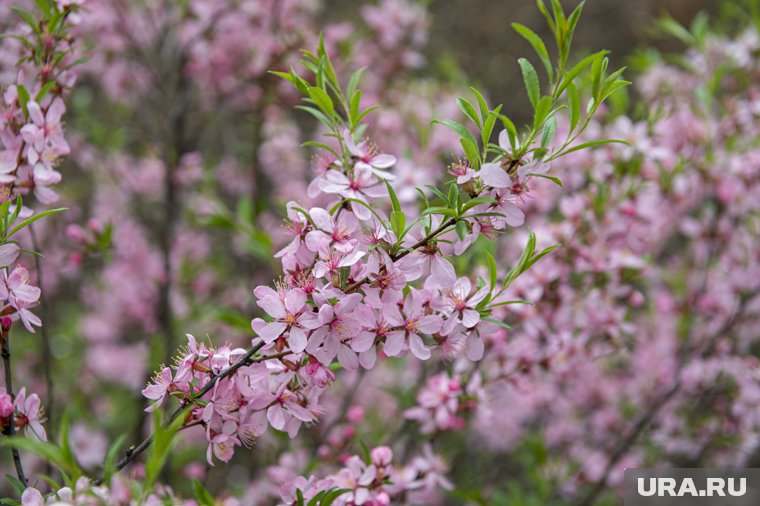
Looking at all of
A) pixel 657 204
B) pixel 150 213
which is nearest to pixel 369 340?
pixel 657 204

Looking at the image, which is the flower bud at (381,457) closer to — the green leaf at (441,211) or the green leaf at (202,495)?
the green leaf at (202,495)

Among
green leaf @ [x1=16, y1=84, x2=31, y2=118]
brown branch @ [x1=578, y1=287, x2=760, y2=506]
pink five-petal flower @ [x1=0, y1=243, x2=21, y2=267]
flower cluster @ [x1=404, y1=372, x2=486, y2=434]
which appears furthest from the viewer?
brown branch @ [x1=578, y1=287, x2=760, y2=506]

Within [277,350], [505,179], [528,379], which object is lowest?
[528,379]

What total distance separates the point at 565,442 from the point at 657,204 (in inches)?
47.7

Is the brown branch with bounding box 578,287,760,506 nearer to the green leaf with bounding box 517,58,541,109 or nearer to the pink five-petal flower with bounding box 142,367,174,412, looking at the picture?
the green leaf with bounding box 517,58,541,109

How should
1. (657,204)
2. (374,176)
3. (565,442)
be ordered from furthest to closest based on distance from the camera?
1. (565,442)
2. (657,204)
3. (374,176)

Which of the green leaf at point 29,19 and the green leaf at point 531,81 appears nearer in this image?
the green leaf at point 531,81

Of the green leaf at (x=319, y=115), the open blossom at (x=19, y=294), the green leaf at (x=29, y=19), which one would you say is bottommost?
the open blossom at (x=19, y=294)

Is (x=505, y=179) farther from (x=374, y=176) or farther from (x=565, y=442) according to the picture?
(x=565, y=442)

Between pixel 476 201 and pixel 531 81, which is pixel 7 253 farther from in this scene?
pixel 531 81

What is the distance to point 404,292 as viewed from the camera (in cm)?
112

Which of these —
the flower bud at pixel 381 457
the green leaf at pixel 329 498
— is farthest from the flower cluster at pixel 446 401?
the green leaf at pixel 329 498

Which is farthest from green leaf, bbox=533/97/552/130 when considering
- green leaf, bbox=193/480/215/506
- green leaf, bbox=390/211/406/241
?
green leaf, bbox=193/480/215/506

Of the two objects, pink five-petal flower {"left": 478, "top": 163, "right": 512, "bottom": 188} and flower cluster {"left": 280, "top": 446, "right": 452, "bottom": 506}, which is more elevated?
pink five-petal flower {"left": 478, "top": 163, "right": 512, "bottom": 188}
